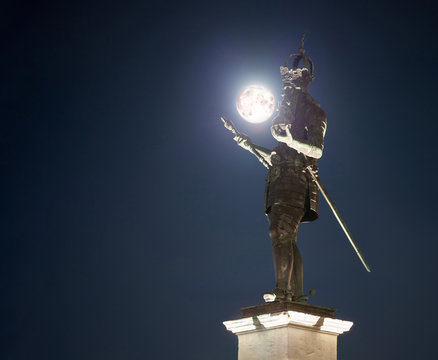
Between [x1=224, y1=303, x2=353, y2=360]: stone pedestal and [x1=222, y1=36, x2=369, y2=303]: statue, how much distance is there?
255 millimetres

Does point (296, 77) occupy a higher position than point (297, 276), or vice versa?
point (296, 77)

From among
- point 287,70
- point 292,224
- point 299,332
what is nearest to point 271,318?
point 299,332

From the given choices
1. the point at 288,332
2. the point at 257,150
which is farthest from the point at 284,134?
the point at 288,332

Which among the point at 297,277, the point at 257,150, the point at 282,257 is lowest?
the point at 297,277

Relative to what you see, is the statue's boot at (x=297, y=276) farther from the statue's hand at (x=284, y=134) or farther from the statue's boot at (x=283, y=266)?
the statue's hand at (x=284, y=134)

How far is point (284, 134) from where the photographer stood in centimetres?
740

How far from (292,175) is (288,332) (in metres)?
2.10

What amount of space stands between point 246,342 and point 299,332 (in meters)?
0.75

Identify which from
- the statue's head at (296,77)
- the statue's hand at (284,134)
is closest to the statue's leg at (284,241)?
the statue's hand at (284,134)

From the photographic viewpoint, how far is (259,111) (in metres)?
8.06

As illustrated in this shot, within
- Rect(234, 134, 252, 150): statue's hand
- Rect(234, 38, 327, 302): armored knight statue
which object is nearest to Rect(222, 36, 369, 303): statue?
Rect(234, 38, 327, 302): armored knight statue

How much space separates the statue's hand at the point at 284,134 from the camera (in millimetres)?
7316

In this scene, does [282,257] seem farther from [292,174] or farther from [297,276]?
[292,174]

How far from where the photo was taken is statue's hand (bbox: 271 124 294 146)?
24.0ft
